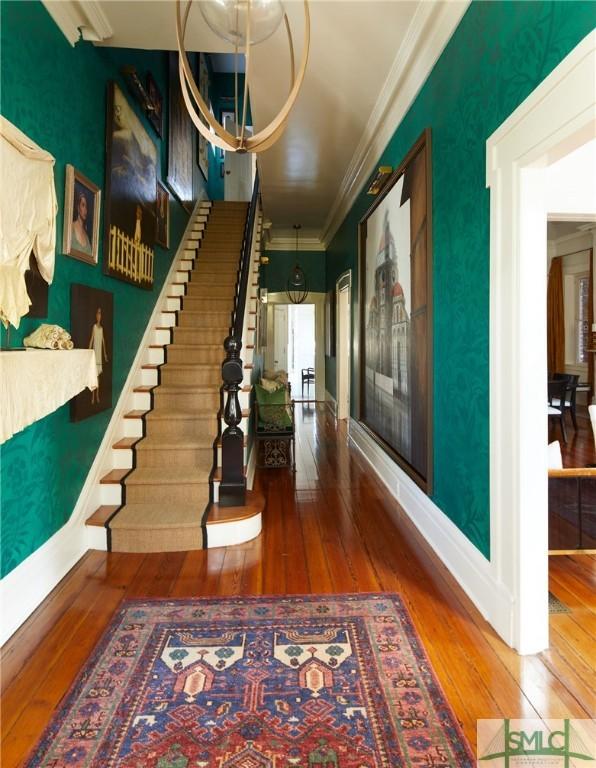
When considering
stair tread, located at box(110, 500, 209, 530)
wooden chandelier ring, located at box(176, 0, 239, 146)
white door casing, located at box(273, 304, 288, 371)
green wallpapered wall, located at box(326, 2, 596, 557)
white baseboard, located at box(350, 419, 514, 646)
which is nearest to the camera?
wooden chandelier ring, located at box(176, 0, 239, 146)

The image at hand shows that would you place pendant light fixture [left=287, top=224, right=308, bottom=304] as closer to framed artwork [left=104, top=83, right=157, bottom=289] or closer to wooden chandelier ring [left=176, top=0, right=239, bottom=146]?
framed artwork [left=104, top=83, right=157, bottom=289]

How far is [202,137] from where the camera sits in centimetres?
664

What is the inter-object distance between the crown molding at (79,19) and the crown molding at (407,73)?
1.88m

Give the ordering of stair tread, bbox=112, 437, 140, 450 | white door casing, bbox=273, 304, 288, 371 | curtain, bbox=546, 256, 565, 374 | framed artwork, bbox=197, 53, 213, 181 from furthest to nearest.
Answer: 1. white door casing, bbox=273, 304, 288, 371
2. curtain, bbox=546, 256, 565, 374
3. framed artwork, bbox=197, 53, 213, 181
4. stair tread, bbox=112, 437, 140, 450

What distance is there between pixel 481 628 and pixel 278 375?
150 inches

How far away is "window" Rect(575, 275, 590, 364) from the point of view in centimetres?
805

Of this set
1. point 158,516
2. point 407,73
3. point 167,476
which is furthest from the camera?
point 167,476

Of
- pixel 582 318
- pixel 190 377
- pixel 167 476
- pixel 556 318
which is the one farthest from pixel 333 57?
pixel 556 318

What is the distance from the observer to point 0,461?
1.94 meters

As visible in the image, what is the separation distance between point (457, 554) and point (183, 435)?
223 cm

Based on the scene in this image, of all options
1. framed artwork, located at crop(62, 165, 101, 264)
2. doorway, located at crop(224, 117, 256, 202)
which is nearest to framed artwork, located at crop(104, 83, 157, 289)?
framed artwork, located at crop(62, 165, 101, 264)

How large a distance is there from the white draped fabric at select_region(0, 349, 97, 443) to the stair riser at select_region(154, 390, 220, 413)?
163cm

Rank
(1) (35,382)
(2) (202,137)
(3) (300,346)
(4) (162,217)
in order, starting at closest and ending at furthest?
(1) (35,382)
(4) (162,217)
(2) (202,137)
(3) (300,346)

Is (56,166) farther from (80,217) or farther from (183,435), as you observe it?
(183,435)
